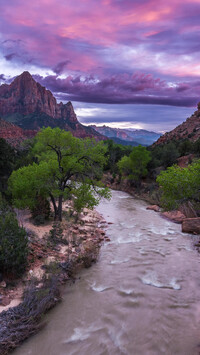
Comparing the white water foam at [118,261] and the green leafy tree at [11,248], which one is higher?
the green leafy tree at [11,248]

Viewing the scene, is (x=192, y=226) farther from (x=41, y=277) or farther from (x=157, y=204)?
(x=41, y=277)

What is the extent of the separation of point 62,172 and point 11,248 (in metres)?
9.40

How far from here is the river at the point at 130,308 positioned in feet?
24.6

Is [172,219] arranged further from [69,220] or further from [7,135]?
[7,135]

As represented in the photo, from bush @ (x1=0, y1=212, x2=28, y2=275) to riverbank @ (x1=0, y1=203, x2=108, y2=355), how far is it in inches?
20.1

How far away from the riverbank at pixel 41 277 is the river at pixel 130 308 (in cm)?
48

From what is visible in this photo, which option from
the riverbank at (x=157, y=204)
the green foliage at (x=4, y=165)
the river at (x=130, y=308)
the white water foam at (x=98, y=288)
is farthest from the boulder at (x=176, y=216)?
the green foliage at (x=4, y=165)

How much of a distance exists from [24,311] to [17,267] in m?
2.79

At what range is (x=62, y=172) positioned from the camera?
1886cm

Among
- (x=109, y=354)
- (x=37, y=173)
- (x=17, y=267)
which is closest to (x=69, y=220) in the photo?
(x=37, y=173)

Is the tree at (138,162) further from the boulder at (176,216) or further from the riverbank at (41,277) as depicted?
the riverbank at (41,277)

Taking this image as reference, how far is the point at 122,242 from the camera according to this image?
690 inches

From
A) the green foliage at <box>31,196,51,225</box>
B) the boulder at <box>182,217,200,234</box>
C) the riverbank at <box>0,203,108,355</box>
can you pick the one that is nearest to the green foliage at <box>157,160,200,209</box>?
the riverbank at <box>0,203,108,355</box>

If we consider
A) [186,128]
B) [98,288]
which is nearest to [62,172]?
[98,288]
